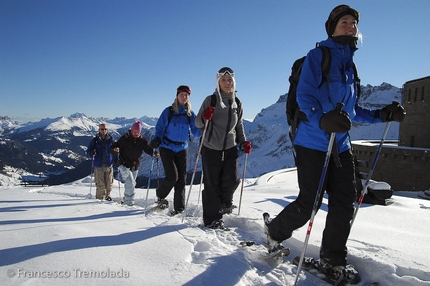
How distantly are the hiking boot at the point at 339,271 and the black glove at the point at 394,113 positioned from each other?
1.47 meters

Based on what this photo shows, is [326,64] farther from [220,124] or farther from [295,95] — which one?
[220,124]

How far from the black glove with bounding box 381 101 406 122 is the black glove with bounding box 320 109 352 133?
0.96m

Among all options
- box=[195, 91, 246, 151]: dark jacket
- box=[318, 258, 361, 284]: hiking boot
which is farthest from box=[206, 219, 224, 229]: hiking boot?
box=[318, 258, 361, 284]: hiking boot

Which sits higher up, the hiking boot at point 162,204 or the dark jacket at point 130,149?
the dark jacket at point 130,149

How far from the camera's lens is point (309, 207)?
2463 millimetres

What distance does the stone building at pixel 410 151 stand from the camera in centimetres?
2008

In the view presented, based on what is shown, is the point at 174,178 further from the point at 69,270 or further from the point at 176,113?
the point at 69,270

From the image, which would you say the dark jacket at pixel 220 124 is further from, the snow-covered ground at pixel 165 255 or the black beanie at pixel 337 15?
the black beanie at pixel 337 15

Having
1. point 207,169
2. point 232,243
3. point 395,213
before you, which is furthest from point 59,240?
point 395,213

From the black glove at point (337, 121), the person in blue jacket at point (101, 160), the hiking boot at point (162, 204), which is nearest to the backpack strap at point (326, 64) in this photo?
the black glove at point (337, 121)

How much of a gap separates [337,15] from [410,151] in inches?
894

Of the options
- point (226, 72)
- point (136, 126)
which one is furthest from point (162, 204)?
point (226, 72)

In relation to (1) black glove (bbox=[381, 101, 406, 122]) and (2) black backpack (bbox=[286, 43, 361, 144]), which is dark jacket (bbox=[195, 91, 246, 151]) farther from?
(1) black glove (bbox=[381, 101, 406, 122])

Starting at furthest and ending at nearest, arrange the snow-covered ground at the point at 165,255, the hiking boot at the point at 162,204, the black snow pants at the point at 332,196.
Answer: the hiking boot at the point at 162,204, the black snow pants at the point at 332,196, the snow-covered ground at the point at 165,255
